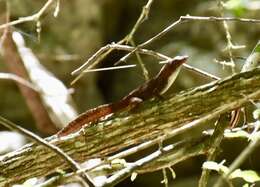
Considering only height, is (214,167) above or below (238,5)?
below

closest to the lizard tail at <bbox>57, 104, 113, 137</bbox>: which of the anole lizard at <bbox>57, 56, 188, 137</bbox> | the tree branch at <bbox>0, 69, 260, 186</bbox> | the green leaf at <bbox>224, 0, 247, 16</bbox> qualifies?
the anole lizard at <bbox>57, 56, 188, 137</bbox>

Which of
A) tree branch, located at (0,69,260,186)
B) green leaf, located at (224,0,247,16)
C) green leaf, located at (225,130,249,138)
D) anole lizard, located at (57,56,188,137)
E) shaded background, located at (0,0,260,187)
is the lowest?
green leaf, located at (225,130,249,138)

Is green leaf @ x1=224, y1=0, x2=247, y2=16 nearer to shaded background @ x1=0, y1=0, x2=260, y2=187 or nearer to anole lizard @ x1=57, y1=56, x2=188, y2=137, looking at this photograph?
anole lizard @ x1=57, y1=56, x2=188, y2=137

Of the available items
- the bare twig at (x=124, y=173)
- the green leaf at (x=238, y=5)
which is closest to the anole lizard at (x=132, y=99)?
the bare twig at (x=124, y=173)

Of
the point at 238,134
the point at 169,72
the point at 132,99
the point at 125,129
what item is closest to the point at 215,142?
the point at 238,134

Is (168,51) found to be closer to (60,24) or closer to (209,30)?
(209,30)

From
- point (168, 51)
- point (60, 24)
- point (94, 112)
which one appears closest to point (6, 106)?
point (60, 24)

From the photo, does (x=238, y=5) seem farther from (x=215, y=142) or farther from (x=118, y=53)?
(x=118, y=53)

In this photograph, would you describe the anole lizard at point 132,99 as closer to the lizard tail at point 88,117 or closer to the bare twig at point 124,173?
the lizard tail at point 88,117
